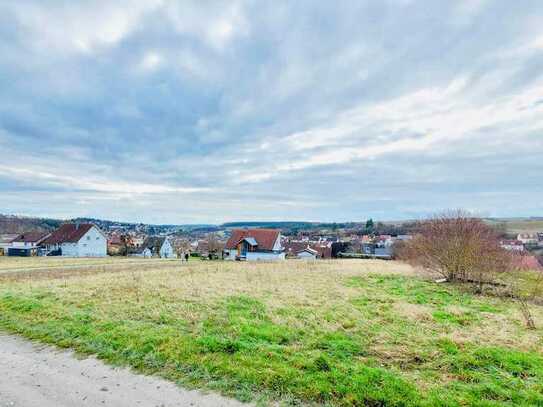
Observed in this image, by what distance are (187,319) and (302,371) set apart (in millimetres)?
3834

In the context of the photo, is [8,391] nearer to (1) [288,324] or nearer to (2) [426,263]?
(1) [288,324]

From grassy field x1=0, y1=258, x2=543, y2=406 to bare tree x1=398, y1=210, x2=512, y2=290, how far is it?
5.65m

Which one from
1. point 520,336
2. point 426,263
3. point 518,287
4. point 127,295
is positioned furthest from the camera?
point 426,263

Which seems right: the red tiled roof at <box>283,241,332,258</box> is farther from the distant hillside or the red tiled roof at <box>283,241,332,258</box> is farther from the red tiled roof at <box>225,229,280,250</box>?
the distant hillside

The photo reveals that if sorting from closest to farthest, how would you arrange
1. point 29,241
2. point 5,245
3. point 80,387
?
point 80,387 < point 29,241 < point 5,245

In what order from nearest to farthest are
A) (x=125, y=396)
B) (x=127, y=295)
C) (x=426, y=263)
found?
(x=125, y=396), (x=127, y=295), (x=426, y=263)

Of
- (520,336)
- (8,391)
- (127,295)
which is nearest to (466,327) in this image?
(520,336)

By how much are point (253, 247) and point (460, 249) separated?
121 ft

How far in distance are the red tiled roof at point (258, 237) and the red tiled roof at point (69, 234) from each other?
87.4ft

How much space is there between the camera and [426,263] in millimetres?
19375

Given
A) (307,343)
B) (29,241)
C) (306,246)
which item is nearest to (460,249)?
(307,343)

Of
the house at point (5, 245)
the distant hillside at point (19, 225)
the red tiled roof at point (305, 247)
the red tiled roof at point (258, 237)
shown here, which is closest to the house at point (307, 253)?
the red tiled roof at point (305, 247)

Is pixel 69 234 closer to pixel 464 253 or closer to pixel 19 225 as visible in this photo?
pixel 19 225

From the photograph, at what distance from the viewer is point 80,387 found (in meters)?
4.64
